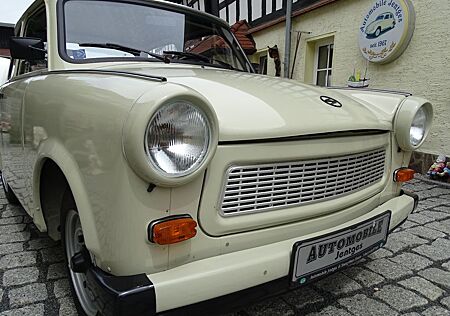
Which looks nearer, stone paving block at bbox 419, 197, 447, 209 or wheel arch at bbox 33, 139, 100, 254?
→ wheel arch at bbox 33, 139, 100, 254

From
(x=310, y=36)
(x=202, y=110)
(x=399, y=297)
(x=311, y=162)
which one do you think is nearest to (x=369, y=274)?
(x=399, y=297)

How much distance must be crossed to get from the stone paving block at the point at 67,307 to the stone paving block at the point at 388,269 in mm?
1757

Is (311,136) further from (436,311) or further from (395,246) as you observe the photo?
(395,246)

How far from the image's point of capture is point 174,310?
120 cm

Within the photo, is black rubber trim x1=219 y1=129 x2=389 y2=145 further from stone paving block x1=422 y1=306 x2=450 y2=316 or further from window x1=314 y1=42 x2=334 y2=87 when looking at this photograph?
window x1=314 y1=42 x2=334 y2=87

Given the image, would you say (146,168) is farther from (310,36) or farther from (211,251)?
(310,36)

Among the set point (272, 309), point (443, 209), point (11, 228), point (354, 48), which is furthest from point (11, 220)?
point (354, 48)

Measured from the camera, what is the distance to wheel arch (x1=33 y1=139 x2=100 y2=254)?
131 centimetres

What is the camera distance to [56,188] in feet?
6.23

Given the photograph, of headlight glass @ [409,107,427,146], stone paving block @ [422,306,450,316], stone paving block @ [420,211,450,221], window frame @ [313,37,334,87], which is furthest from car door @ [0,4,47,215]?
window frame @ [313,37,334,87]

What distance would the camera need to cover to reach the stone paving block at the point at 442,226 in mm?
2994

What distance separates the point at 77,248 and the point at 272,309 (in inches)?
39.7

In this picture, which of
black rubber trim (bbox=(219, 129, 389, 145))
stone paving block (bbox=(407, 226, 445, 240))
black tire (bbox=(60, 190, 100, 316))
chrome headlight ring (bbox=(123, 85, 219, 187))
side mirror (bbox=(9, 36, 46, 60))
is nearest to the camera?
chrome headlight ring (bbox=(123, 85, 219, 187))

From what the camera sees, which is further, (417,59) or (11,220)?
(417,59)
